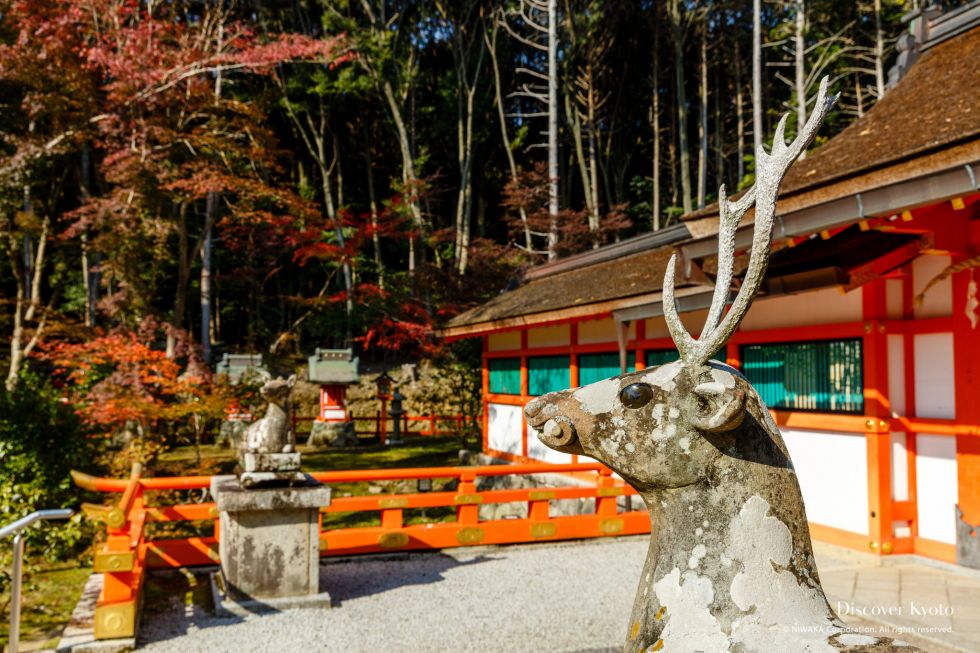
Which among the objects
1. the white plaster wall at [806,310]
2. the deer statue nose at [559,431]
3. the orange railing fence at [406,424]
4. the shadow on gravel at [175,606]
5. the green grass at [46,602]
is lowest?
the green grass at [46,602]

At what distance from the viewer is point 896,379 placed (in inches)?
266

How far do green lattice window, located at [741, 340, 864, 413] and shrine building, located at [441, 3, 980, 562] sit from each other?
0.04ft

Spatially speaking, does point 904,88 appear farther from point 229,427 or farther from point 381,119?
point 381,119

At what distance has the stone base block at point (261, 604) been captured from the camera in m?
5.86

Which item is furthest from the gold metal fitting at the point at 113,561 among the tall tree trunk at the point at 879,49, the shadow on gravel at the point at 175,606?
the tall tree trunk at the point at 879,49

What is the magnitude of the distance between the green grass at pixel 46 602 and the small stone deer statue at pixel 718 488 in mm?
5248

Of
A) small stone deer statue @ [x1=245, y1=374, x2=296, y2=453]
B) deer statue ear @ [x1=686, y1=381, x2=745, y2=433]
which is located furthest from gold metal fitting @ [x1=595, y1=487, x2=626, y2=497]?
deer statue ear @ [x1=686, y1=381, x2=745, y2=433]

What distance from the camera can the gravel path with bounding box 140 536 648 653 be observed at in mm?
5277

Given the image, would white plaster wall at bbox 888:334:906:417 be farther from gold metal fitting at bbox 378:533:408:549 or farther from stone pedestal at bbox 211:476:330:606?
stone pedestal at bbox 211:476:330:606

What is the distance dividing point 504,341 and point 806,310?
650 cm

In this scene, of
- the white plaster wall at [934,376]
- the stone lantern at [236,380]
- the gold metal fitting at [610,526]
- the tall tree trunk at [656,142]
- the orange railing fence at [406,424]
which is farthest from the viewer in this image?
the tall tree trunk at [656,142]

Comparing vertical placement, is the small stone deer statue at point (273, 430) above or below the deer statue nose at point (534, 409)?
below

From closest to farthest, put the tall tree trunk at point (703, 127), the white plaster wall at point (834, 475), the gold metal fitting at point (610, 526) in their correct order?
the white plaster wall at point (834, 475)
the gold metal fitting at point (610, 526)
the tall tree trunk at point (703, 127)

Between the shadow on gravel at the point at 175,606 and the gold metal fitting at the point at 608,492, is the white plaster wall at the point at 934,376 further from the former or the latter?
the shadow on gravel at the point at 175,606
